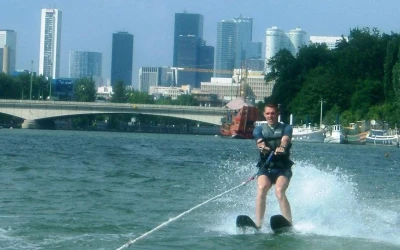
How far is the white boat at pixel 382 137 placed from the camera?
8312 cm

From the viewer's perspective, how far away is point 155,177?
2708cm

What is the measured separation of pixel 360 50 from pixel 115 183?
8071 centimetres

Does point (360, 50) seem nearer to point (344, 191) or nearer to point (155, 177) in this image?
point (155, 177)

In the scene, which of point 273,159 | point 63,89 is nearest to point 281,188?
point 273,159

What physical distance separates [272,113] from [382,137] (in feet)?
237

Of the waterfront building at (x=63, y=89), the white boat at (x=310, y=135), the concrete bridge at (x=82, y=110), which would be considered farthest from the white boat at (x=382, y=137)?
the waterfront building at (x=63, y=89)

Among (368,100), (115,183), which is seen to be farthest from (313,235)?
(368,100)

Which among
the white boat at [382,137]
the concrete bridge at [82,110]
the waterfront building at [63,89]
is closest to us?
the white boat at [382,137]

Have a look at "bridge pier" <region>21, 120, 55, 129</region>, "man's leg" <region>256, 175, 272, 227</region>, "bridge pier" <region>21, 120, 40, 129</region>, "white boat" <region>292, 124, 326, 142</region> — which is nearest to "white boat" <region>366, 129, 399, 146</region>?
"white boat" <region>292, 124, 326, 142</region>

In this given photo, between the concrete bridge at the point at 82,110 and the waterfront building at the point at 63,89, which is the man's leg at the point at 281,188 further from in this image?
the waterfront building at the point at 63,89

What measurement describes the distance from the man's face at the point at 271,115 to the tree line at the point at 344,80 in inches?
2948

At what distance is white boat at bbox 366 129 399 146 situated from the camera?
83125mm

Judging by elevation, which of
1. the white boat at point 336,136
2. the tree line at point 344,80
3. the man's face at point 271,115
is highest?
the tree line at point 344,80

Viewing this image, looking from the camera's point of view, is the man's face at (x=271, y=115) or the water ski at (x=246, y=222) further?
the water ski at (x=246, y=222)
